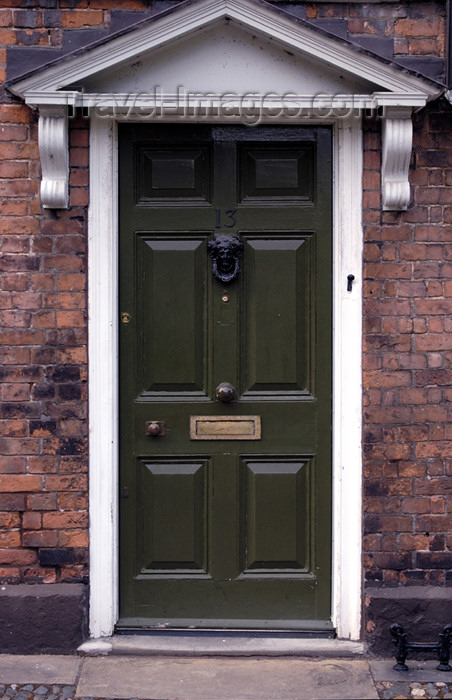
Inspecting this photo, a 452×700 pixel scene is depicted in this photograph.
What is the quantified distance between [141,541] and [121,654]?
0.58 meters

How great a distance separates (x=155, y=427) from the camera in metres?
4.03

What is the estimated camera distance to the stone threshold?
3920mm

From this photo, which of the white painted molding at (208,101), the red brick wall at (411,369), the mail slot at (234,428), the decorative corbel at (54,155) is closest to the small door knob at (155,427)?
the mail slot at (234,428)

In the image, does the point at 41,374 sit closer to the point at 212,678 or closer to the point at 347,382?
the point at 347,382

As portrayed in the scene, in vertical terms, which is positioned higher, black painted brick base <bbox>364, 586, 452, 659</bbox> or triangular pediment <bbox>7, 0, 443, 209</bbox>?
triangular pediment <bbox>7, 0, 443, 209</bbox>

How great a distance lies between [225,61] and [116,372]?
1721mm

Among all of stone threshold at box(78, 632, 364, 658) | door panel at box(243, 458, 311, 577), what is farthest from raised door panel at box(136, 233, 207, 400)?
stone threshold at box(78, 632, 364, 658)

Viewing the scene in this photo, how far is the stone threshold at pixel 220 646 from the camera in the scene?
3.92 metres

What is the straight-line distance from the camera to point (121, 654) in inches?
155

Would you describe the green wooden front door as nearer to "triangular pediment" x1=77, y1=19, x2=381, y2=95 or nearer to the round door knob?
the round door knob

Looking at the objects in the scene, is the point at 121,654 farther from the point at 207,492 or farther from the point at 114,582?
the point at 207,492

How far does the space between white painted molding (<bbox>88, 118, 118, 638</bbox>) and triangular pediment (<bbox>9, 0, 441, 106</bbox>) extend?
0.32m

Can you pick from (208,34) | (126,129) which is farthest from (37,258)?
(208,34)

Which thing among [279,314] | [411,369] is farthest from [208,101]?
[411,369]
